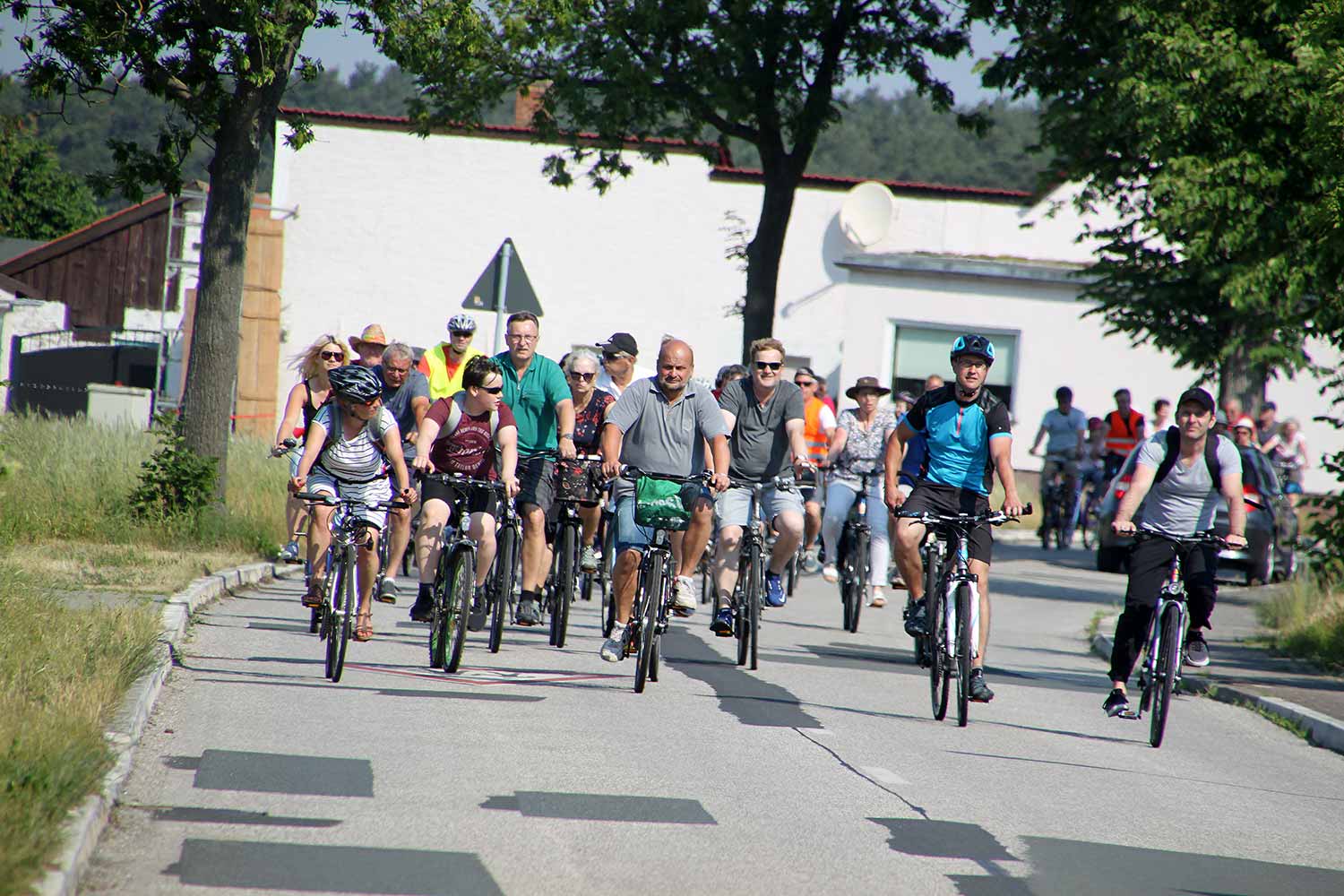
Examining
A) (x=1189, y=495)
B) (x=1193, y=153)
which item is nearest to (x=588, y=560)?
(x=1189, y=495)

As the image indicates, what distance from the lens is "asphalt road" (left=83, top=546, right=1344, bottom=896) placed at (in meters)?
5.87

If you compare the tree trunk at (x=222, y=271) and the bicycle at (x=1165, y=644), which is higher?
the tree trunk at (x=222, y=271)

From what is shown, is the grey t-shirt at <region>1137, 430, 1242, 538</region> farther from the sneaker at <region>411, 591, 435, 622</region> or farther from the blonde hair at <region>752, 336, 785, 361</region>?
the sneaker at <region>411, 591, 435, 622</region>

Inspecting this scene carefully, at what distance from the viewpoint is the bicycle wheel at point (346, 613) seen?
9461 mm

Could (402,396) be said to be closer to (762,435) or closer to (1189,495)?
(762,435)

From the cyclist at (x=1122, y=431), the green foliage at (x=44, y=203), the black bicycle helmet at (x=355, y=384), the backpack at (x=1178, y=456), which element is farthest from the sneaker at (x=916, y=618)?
the green foliage at (x=44, y=203)

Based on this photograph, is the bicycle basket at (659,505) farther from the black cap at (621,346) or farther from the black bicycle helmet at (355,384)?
the black cap at (621,346)

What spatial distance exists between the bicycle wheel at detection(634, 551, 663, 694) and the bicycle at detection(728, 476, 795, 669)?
961 mm

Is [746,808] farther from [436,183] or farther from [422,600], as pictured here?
[436,183]

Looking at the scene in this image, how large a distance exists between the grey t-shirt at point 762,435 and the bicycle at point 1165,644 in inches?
105

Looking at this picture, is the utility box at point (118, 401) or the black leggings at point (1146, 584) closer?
the black leggings at point (1146, 584)

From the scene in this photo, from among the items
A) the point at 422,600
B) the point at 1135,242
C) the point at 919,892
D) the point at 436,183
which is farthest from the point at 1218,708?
the point at 436,183

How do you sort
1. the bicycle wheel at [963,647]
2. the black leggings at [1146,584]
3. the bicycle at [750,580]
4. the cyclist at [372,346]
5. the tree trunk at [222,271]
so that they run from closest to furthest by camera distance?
the bicycle wheel at [963,647] → the black leggings at [1146,584] → the bicycle at [750,580] → the cyclist at [372,346] → the tree trunk at [222,271]

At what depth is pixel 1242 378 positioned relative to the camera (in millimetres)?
23156
